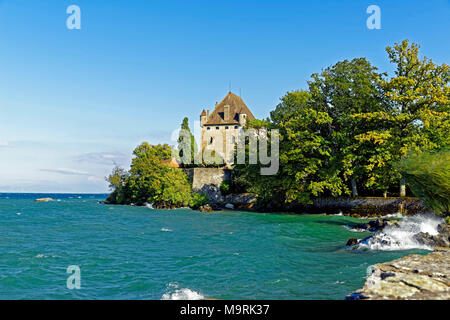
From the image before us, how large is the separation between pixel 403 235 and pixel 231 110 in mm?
56548

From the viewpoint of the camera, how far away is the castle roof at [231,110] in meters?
71.3

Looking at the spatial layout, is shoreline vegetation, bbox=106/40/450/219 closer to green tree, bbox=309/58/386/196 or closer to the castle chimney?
green tree, bbox=309/58/386/196

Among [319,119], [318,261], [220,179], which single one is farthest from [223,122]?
[318,261]

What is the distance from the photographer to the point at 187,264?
14.2 metres

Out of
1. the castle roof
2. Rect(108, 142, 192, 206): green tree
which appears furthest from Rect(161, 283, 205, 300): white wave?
the castle roof

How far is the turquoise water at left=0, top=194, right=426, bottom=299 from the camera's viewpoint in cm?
1058

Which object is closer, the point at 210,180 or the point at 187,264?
the point at 187,264

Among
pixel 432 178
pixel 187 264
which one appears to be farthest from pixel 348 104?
pixel 187 264

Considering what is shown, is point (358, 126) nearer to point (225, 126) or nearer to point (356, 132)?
point (356, 132)

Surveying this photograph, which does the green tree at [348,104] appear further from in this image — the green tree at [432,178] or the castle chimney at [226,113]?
the castle chimney at [226,113]

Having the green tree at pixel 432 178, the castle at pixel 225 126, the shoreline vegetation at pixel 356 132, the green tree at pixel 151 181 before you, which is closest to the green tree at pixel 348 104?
the shoreline vegetation at pixel 356 132

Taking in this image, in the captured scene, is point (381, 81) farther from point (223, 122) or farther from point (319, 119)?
point (223, 122)

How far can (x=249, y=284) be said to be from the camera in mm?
11148

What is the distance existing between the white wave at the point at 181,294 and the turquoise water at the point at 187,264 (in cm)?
6
